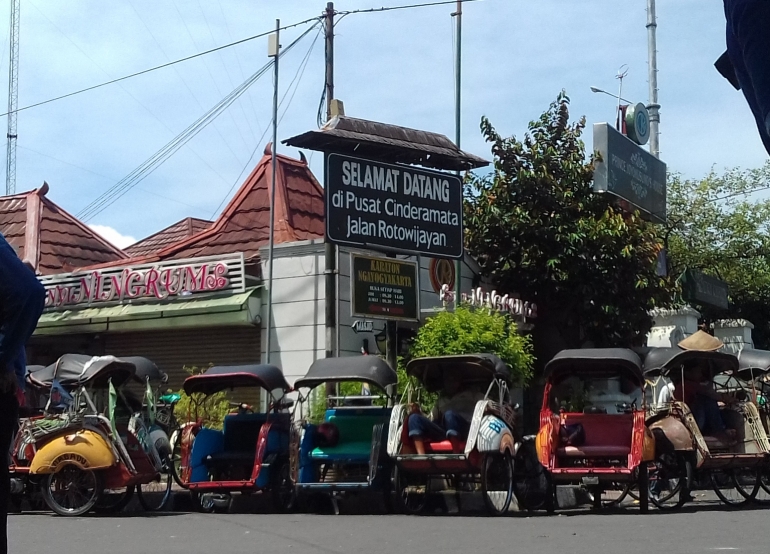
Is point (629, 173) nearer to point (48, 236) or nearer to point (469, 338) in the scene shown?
point (469, 338)

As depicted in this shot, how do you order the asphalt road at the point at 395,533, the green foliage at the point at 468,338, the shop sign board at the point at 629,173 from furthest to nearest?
the shop sign board at the point at 629,173 → the green foliage at the point at 468,338 → the asphalt road at the point at 395,533

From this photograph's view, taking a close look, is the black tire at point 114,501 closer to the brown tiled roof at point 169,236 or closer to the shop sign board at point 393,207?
the shop sign board at point 393,207

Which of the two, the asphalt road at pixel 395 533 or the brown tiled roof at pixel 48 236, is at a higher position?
the brown tiled roof at pixel 48 236

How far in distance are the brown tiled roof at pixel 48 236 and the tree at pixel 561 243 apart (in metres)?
8.79

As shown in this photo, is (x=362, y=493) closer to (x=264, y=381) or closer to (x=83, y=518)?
(x=264, y=381)

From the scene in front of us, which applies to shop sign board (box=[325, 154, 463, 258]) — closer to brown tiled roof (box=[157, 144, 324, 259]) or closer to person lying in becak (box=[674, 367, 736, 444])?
brown tiled roof (box=[157, 144, 324, 259])

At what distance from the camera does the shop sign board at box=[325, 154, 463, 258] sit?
644 inches

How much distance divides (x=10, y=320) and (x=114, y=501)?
8.87m

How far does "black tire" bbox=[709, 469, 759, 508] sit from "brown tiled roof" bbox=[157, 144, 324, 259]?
9763 millimetres

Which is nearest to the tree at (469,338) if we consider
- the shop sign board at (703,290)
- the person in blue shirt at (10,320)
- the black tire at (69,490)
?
the black tire at (69,490)

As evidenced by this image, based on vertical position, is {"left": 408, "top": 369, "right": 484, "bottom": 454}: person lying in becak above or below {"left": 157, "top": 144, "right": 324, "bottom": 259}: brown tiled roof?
below

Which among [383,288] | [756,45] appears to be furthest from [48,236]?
[756,45]

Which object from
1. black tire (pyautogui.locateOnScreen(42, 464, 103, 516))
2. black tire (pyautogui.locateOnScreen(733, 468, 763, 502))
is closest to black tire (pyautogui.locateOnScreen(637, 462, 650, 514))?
black tire (pyautogui.locateOnScreen(733, 468, 763, 502))

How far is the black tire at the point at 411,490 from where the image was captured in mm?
11914
